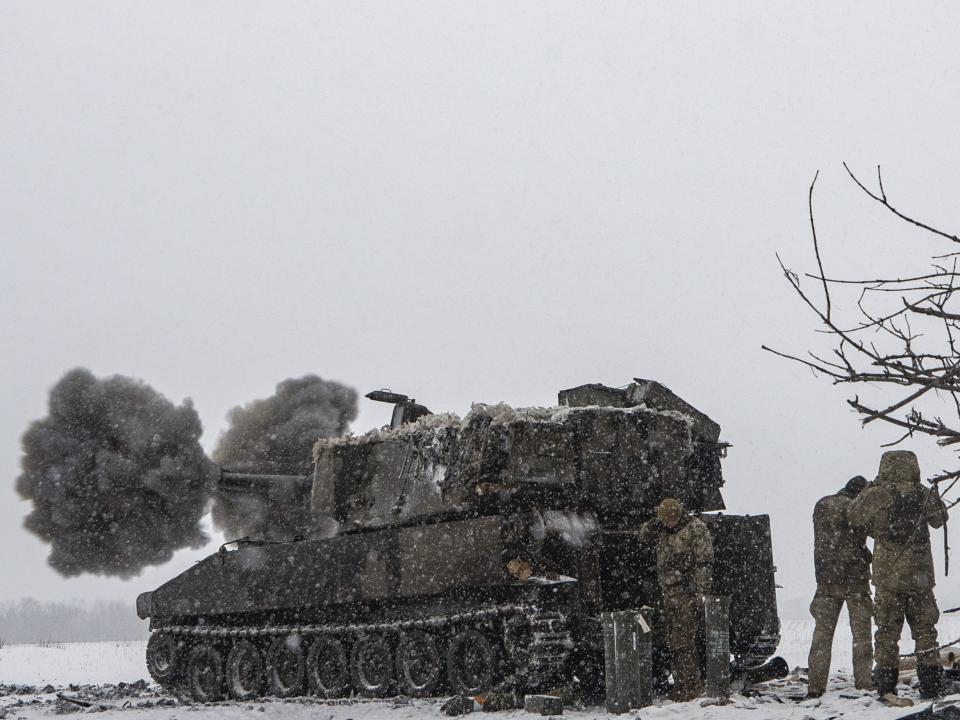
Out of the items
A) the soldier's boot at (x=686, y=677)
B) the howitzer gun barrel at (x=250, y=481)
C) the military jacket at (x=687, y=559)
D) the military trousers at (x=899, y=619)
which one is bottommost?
the soldier's boot at (x=686, y=677)

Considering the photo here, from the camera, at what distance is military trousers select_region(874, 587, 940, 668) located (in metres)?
7.89

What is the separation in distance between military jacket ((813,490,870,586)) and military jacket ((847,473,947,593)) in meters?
0.25

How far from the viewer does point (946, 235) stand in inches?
116

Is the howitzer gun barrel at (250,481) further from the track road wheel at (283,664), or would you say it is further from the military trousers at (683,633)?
the military trousers at (683,633)

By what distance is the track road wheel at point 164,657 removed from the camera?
13.9 metres

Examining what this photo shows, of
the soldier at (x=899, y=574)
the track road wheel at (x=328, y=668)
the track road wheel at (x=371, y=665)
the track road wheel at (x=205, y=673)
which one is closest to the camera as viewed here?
the soldier at (x=899, y=574)

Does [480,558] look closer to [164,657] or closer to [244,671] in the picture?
[244,671]

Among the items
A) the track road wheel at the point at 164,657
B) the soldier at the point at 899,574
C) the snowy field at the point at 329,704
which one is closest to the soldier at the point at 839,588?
the snowy field at the point at 329,704

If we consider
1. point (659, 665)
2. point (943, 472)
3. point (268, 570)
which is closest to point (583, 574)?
point (659, 665)

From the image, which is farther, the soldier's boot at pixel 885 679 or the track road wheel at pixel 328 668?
the track road wheel at pixel 328 668

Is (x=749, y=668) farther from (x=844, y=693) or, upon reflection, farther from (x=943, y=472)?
(x=943, y=472)

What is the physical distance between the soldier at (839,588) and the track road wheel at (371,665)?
14.4 ft

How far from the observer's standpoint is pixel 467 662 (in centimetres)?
1049

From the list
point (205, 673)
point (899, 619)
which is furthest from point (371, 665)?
point (899, 619)
